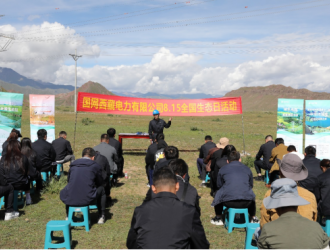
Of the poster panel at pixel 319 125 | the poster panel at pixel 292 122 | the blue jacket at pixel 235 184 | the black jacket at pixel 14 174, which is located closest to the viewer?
the blue jacket at pixel 235 184

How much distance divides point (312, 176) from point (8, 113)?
28.6ft

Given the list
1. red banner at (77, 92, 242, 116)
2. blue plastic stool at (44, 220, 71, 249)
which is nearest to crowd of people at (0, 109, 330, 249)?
blue plastic stool at (44, 220, 71, 249)

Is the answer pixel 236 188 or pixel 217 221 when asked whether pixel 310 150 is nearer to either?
pixel 236 188

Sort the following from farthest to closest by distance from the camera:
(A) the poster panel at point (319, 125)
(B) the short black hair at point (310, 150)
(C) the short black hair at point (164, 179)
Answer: (A) the poster panel at point (319, 125) < (B) the short black hair at point (310, 150) < (C) the short black hair at point (164, 179)

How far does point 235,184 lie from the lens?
5.76 metres

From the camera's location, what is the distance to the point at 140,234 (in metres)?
2.85

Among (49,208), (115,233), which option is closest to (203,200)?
(115,233)

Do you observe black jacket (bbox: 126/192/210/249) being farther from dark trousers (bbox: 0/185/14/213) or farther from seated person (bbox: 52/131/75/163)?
seated person (bbox: 52/131/75/163)

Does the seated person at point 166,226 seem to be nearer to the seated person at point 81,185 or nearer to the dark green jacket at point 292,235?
the dark green jacket at point 292,235

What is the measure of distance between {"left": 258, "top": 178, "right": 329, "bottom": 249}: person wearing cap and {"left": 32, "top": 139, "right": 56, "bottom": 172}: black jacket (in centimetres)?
687

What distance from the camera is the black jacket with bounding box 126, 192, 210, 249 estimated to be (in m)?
2.75

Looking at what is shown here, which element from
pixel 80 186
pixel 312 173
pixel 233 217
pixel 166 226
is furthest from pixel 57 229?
pixel 312 173

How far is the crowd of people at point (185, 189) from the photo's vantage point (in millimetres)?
2777

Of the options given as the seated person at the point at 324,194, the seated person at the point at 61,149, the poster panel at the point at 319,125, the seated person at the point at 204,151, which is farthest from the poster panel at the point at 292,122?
the seated person at the point at 61,149
